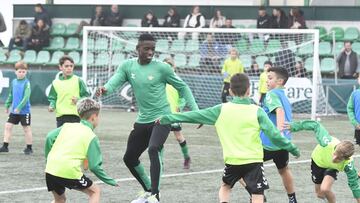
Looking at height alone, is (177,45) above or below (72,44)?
above

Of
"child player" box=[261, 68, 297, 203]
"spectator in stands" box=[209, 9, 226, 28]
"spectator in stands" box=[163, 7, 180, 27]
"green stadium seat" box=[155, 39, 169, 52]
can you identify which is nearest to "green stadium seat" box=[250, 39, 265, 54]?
"spectator in stands" box=[209, 9, 226, 28]

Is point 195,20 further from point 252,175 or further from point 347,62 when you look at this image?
point 252,175

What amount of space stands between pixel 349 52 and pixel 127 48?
21.7 feet

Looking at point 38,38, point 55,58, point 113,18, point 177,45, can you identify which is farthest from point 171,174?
point 38,38

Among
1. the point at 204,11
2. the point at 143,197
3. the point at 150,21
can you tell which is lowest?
the point at 143,197

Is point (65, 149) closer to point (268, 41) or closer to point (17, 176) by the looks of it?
point (17, 176)

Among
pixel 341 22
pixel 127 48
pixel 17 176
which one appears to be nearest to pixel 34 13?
pixel 127 48

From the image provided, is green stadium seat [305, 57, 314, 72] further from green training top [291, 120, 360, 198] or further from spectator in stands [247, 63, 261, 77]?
green training top [291, 120, 360, 198]

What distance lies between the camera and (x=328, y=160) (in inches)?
368

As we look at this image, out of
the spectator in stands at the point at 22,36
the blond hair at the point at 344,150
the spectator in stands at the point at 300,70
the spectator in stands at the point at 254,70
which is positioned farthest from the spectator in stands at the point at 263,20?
the blond hair at the point at 344,150

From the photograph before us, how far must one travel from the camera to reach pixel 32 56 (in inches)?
1179

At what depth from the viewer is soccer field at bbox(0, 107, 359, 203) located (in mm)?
10750

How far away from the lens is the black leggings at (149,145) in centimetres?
1001

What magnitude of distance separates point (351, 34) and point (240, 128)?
19550 millimetres
